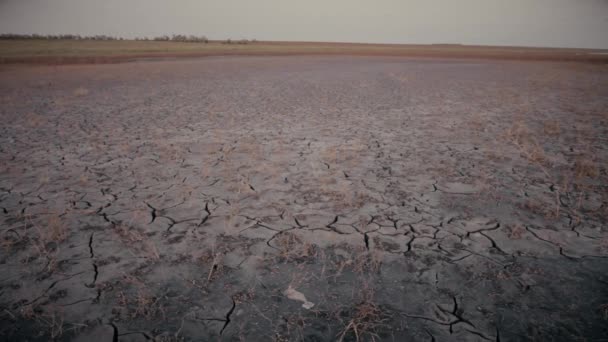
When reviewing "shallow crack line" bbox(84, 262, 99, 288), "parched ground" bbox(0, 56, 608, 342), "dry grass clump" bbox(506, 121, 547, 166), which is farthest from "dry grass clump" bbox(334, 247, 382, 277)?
"dry grass clump" bbox(506, 121, 547, 166)

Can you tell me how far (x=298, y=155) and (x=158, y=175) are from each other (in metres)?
1.95

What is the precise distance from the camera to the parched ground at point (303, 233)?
1.85 m

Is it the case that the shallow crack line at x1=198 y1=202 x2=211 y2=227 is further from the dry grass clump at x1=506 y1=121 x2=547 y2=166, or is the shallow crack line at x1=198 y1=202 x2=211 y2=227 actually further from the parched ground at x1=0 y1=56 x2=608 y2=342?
the dry grass clump at x1=506 y1=121 x2=547 y2=166

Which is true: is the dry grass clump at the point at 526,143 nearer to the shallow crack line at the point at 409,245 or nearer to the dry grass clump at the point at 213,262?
the shallow crack line at the point at 409,245

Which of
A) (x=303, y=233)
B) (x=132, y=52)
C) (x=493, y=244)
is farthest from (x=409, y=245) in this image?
(x=132, y=52)

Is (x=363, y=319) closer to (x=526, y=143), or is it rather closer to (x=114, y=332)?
(x=114, y=332)

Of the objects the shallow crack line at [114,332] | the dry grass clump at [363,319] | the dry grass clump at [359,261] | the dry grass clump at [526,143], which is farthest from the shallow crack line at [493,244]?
the shallow crack line at [114,332]

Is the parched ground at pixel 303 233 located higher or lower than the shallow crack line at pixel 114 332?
higher

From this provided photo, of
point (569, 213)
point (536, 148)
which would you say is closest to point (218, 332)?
point (569, 213)

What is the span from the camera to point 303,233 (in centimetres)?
277

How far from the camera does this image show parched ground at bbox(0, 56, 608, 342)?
6.07 feet

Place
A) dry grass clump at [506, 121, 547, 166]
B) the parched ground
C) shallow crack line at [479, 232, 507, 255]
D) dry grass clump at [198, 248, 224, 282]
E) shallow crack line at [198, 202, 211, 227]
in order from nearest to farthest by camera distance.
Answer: the parched ground
dry grass clump at [198, 248, 224, 282]
shallow crack line at [479, 232, 507, 255]
shallow crack line at [198, 202, 211, 227]
dry grass clump at [506, 121, 547, 166]

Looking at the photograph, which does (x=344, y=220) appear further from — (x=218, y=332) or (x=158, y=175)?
(x=158, y=175)

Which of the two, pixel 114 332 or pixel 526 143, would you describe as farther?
pixel 526 143
